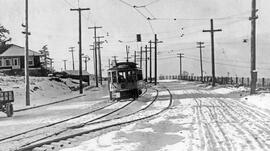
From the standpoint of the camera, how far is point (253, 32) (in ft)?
96.6

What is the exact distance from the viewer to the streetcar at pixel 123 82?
31.6m

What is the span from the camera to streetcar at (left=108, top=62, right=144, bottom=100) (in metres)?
31.6

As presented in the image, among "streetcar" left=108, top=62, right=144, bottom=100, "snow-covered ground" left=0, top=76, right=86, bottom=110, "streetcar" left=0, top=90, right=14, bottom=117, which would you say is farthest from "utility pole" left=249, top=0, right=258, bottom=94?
"snow-covered ground" left=0, top=76, right=86, bottom=110

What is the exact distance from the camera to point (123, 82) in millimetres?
31922

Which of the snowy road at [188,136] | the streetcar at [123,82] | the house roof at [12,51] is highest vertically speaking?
the house roof at [12,51]

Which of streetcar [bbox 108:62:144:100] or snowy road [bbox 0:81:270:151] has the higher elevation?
streetcar [bbox 108:62:144:100]

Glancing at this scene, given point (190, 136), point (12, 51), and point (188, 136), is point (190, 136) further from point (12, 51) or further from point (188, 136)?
point (12, 51)

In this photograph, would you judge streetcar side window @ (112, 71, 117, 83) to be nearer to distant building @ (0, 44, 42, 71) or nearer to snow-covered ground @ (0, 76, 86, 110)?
snow-covered ground @ (0, 76, 86, 110)

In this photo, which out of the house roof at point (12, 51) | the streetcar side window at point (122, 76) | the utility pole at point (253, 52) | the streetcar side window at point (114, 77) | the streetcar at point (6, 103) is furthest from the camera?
the house roof at point (12, 51)

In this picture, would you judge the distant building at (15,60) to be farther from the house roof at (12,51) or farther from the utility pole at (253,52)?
the utility pole at (253,52)

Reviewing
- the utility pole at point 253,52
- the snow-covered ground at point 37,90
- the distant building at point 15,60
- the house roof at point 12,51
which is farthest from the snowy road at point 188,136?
the house roof at point 12,51

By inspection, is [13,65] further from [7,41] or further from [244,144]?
[244,144]

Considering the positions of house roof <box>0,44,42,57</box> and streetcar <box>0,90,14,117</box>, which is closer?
streetcar <box>0,90,14,117</box>

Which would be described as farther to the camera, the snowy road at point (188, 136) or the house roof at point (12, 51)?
the house roof at point (12, 51)
